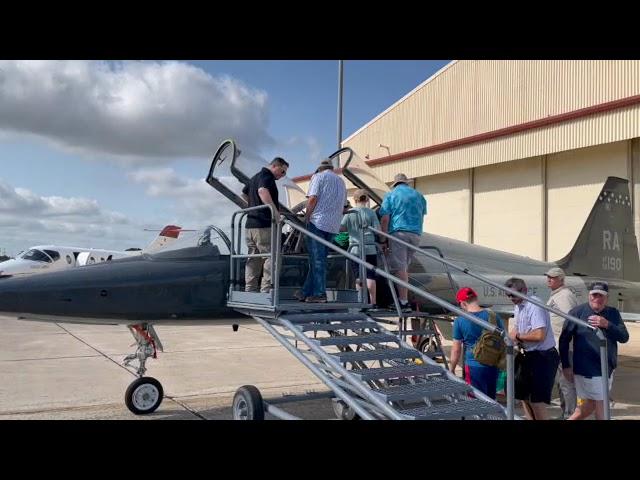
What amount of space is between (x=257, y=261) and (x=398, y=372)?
1944mm

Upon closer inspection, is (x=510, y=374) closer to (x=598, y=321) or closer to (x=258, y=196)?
(x=598, y=321)

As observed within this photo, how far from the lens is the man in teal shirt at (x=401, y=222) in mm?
6824

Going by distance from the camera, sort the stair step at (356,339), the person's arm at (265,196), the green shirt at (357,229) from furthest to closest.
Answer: the green shirt at (357,229)
the person's arm at (265,196)
the stair step at (356,339)

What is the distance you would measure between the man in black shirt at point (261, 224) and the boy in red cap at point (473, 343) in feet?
6.65

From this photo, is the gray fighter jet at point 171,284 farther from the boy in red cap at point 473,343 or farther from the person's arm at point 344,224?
the boy in red cap at point 473,343

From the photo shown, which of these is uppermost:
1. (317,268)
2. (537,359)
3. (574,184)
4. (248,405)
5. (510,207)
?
(574,184)

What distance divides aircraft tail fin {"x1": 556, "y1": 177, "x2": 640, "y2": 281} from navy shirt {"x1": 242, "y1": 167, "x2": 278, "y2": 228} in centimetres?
848

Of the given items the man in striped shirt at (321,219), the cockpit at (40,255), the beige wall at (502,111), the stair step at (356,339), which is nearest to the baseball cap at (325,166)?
the man in striped shirt at (321,219)

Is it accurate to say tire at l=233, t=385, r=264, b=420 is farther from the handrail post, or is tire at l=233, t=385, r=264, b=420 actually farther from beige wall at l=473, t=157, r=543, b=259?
beige wall at l=473, t=157, r=543, b=259

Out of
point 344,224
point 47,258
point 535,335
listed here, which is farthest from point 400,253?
point 47,258

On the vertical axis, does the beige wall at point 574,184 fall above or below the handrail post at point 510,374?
above

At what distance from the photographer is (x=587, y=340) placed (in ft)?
17.9

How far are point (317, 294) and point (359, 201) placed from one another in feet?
5.39
